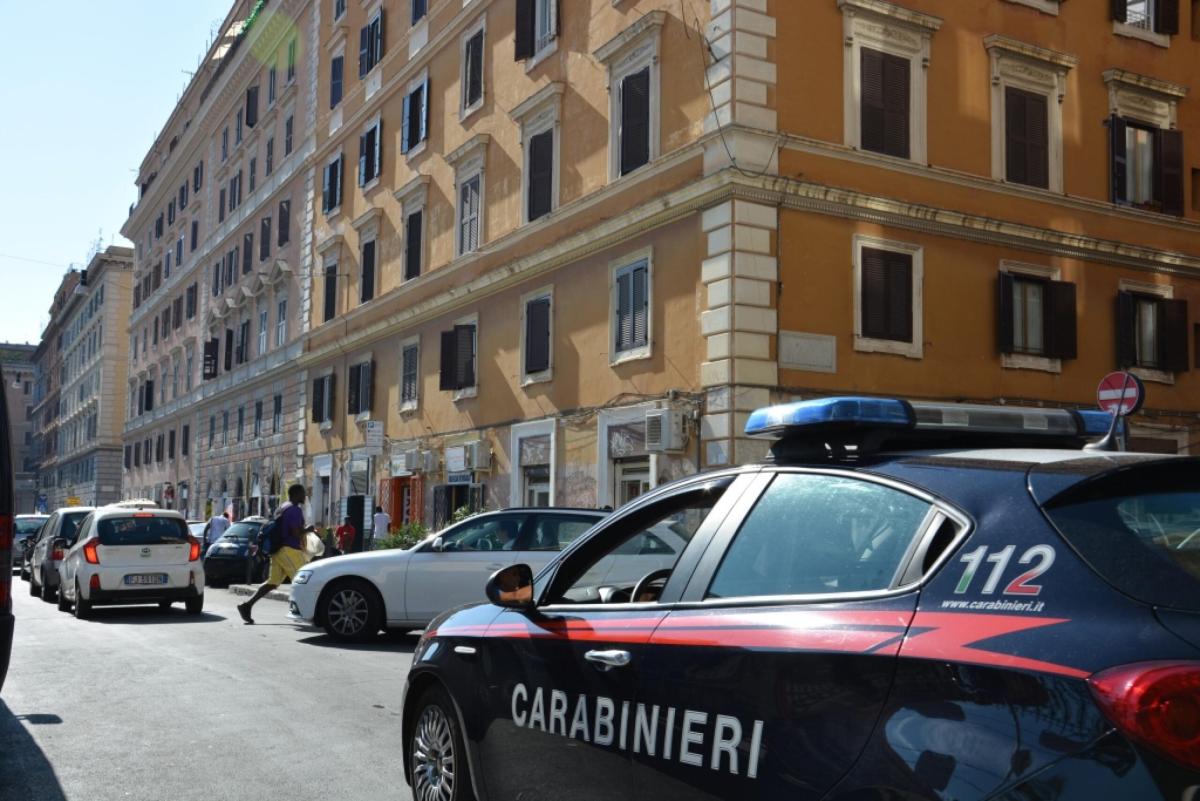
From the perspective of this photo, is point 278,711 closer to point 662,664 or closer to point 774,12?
point 662,664

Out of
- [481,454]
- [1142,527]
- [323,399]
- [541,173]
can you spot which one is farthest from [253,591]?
[1142,527]

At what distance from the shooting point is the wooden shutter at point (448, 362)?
25922mm

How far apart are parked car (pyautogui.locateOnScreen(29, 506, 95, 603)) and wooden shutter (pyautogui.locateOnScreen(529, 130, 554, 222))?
9455 millimetres

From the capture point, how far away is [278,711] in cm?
866

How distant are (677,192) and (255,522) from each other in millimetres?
13452

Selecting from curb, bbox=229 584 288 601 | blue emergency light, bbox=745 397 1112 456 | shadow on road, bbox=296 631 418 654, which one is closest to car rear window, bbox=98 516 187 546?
curb, bbox=229 584 288 601

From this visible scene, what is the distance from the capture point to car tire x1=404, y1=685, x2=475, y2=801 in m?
4.76

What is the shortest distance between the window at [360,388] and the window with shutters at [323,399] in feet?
3.99

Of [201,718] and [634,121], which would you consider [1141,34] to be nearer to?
[634,121]

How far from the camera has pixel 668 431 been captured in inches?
728

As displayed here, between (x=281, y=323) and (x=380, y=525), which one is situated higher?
(x=281, y=323)

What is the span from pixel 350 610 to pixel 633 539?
925 centimetres

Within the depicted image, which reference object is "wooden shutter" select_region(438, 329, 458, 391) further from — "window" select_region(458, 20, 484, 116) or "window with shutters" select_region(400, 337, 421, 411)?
"window" select_region(458, 20, 484, 116)

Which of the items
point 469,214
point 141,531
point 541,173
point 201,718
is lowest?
point 201,718
